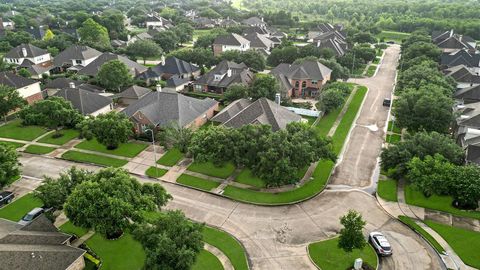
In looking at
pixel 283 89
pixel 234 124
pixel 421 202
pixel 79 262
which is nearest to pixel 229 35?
pixel 283 89

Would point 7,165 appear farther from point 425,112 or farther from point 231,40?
point 231,40

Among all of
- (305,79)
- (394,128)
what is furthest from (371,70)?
(394,128)

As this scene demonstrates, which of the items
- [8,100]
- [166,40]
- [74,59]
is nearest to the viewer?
[8,100]

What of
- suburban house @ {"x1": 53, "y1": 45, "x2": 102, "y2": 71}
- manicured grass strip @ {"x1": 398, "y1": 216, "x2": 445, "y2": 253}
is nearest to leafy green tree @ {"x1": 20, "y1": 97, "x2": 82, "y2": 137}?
suburban house @ {"x1": 53, "y1": 45, "x2": 102, "y2": 71}

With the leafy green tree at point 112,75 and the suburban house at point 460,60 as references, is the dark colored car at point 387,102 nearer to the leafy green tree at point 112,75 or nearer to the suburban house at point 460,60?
the suburban house at point 460,60

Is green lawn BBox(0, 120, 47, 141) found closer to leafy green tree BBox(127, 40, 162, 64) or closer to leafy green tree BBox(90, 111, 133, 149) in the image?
leafy green tree BBox(90, 111, 133, 149)

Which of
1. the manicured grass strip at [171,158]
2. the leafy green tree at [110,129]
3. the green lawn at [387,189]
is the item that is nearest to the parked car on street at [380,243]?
the green lawn at [387,189]
